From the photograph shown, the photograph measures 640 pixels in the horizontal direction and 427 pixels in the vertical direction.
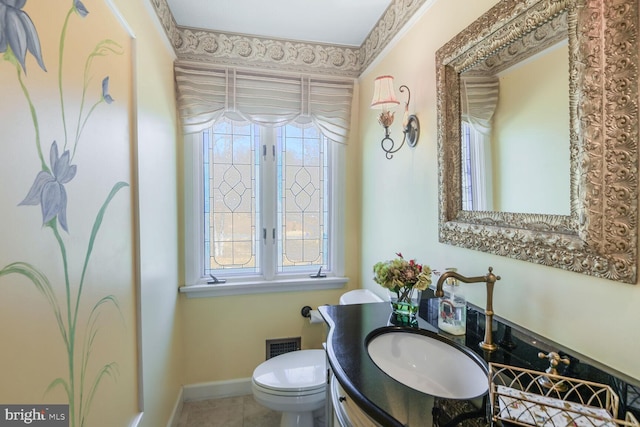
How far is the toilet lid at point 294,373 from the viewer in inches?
65.1

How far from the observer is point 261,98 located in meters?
2.22

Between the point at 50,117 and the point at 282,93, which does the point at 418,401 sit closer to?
the point at 50,117

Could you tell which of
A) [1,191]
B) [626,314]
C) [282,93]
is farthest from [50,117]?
[282,93]

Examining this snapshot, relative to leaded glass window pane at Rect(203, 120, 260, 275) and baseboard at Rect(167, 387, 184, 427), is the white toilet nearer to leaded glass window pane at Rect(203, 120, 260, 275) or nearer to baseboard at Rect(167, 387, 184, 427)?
baseboard at Rect(167, 387, 184, 427)

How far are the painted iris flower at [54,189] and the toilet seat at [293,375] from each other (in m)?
1.29

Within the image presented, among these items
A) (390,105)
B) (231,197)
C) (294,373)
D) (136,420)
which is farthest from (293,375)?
(390,105)

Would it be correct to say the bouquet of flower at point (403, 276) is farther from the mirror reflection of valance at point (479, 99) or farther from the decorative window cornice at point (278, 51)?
the decorative window cornice at point (278, 51)

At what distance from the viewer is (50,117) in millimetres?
756

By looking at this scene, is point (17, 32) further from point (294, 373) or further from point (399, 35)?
point (294, 373)

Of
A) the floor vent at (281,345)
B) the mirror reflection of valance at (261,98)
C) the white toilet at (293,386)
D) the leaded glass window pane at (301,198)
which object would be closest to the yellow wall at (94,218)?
the mirror reflection of valance at (261,98)

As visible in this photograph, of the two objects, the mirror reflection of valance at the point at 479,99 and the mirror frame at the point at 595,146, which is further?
the mirror reflection of valance at the point at 479,99

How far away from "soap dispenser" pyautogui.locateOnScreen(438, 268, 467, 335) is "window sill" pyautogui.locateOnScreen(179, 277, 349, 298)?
50.4 inches

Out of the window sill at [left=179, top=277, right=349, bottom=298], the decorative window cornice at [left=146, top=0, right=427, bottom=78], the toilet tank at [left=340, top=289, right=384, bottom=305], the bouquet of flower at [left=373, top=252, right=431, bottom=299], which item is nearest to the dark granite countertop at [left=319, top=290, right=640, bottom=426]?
the bouquet of flower at [left=373, top=252, right=431, bottom=299]

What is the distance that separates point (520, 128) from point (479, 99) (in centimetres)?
26
